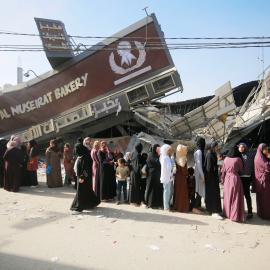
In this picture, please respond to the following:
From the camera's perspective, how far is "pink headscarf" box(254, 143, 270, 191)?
751 cm

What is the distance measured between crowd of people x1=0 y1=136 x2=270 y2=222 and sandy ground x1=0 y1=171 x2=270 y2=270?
33 centimetres

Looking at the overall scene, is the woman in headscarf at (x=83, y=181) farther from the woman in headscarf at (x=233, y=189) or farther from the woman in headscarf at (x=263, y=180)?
the woman in headscarf at (x=263, y=180)

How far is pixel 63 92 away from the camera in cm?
1691

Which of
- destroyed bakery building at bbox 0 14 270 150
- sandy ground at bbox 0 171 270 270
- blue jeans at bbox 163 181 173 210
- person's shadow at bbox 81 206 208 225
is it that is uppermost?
destroyed bakery building at bbox 0 14 270 150

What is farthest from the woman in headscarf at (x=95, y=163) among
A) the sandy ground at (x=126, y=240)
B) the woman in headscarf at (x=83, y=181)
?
the woman in headscarf at (x=83, y=181)

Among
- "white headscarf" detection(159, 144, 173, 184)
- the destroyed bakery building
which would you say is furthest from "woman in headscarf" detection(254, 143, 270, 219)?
the destroyed bakery building

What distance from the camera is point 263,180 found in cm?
752

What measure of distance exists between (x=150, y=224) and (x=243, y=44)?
19.1ft

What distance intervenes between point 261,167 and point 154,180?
2351 mm

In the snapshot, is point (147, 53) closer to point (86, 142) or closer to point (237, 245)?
point (86, 142)

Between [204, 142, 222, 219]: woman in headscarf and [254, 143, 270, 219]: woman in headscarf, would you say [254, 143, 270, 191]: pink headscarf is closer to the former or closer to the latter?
[254, 143, 270, 219]: woman in headscarf

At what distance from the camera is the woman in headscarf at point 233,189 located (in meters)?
7.31

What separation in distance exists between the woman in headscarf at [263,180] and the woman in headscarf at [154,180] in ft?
7.04

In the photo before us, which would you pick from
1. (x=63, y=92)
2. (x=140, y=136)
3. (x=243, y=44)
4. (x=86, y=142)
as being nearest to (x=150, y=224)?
(x=86, y=142)
